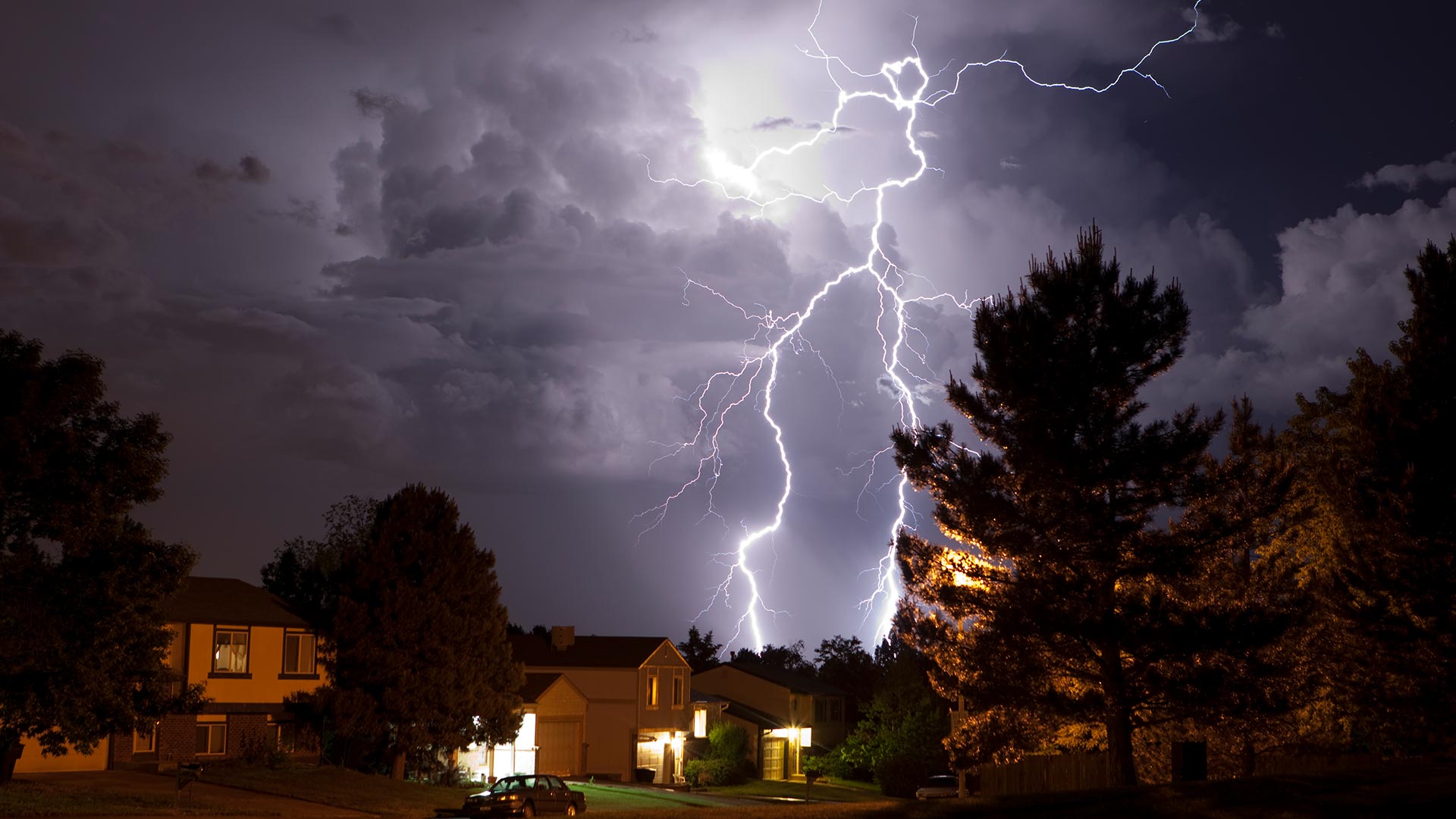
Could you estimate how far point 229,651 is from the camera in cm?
3741

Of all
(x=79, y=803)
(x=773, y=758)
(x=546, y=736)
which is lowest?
(x=773, y=758)

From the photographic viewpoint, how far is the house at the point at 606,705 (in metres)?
47.2

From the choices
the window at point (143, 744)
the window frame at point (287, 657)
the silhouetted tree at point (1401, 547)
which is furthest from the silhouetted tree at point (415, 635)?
the silhouetted tree at point (1401, 547)

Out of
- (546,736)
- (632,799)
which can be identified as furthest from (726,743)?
(632,799)

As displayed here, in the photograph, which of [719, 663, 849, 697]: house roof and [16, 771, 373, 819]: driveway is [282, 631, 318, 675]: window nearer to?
[16, 771, 373, 819]: driveway

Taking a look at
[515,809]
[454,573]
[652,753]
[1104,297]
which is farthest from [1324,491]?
[652,753]

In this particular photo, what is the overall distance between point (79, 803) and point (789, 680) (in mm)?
43406

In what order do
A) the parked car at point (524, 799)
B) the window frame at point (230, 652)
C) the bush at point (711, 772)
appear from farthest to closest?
the bush at point (711, 772), the window frame at point (230, 652), the parked car at point (524, 799)

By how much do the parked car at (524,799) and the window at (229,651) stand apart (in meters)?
11.8

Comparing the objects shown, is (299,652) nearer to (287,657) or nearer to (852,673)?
(287,657)

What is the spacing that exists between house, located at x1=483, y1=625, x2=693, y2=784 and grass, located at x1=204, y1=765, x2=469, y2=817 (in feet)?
35.7

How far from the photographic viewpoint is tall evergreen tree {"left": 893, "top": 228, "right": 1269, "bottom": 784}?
21750mm

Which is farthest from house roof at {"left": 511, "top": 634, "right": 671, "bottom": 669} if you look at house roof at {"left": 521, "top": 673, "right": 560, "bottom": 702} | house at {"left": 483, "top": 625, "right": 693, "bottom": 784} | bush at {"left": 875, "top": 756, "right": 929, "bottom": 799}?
bush at {"left": 875, "top": 756, "right": 929, "bottom": 799}

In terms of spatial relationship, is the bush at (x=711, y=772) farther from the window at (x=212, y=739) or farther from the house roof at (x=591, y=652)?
the window at (x=212, y=739)
